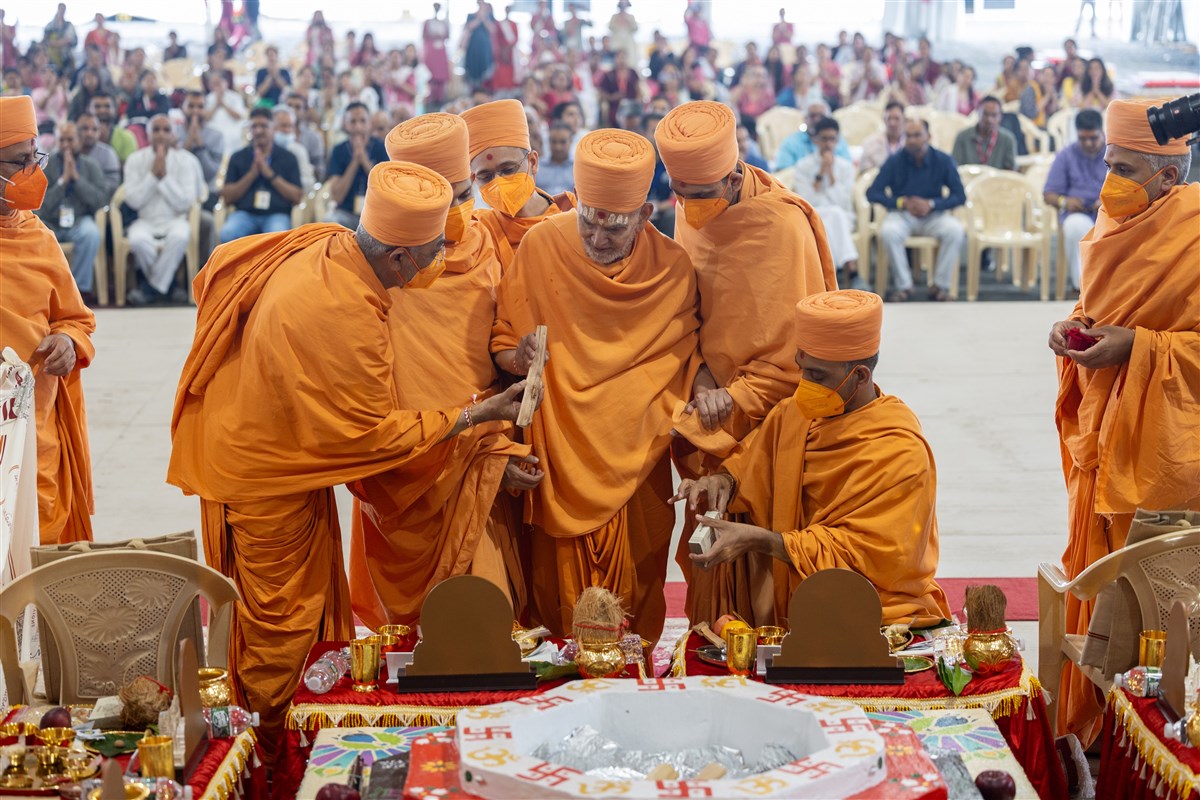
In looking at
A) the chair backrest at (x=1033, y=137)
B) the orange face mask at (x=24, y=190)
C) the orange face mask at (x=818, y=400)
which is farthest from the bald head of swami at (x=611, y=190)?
the chair backrest at (x=1033, y=137)

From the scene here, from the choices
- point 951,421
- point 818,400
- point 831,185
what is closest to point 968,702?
point 818,400

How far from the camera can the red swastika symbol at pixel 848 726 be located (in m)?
3.34

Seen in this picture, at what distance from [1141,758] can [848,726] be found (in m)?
0.91

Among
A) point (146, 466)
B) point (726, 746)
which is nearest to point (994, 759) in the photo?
point (726, 746)

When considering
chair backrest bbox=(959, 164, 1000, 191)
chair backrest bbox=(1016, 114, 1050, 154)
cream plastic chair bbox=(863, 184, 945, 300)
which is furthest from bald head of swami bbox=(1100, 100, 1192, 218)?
chair backrest bbox=(1016, 114, 1050, 154)

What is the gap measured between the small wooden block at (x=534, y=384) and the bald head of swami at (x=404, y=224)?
14.8 inches

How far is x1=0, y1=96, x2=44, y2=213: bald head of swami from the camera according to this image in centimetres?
504

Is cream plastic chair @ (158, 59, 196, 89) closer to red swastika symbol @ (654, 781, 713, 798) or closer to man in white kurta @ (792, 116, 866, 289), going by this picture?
man in white kurta @ (792, 116, 866, 289)

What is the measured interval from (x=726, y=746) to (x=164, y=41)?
2176cm

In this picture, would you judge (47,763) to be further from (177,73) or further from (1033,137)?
(177,73)

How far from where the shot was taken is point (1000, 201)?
13039mm

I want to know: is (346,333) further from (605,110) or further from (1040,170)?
(605,110)

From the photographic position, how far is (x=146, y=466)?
8336 millimetres

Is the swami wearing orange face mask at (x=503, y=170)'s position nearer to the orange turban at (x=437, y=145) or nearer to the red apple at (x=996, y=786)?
the orange turban at (x=437, y=145)
